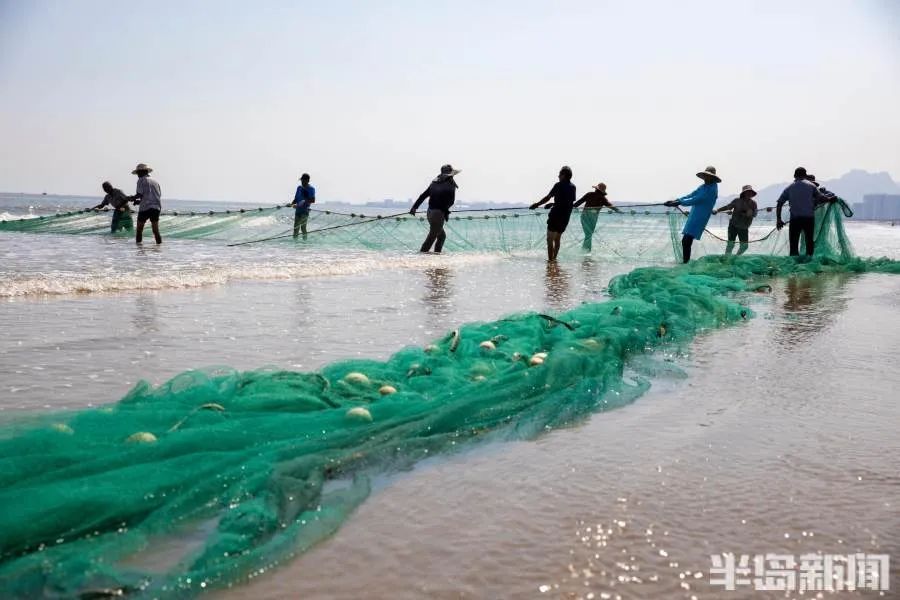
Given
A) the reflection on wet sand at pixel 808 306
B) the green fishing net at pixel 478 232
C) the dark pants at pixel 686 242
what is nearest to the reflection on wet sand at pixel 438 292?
the reflection on wet sand at pixel 808 306

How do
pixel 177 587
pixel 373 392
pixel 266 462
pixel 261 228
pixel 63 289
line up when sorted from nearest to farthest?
pixel 177 587 < pixel 266 462 < pixel 373 392 < pixel 63 289 < pixel 261 228

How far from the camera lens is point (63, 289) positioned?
816 centimetres

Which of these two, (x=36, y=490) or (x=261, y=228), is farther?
(x=261, y=228)

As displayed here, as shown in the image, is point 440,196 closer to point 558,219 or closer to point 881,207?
point 558,219

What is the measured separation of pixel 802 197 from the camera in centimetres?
1307

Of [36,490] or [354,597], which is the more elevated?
[36,490]

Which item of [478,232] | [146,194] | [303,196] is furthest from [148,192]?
[478,232]

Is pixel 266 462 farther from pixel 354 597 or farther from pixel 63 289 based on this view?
pixel 63 289

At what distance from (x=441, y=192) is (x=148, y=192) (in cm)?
539

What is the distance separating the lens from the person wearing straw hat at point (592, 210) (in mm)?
15445

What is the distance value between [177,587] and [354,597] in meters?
0.40

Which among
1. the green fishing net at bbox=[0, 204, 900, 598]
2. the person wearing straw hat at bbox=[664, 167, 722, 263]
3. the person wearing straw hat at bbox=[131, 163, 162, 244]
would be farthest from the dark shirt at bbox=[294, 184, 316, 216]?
the green fishing net at bbox=[0, 204, 900, 598]

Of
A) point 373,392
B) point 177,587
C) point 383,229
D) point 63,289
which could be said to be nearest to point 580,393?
point 373,392

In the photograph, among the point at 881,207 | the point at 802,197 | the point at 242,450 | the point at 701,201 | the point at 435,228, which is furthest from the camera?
the point at 881,207
